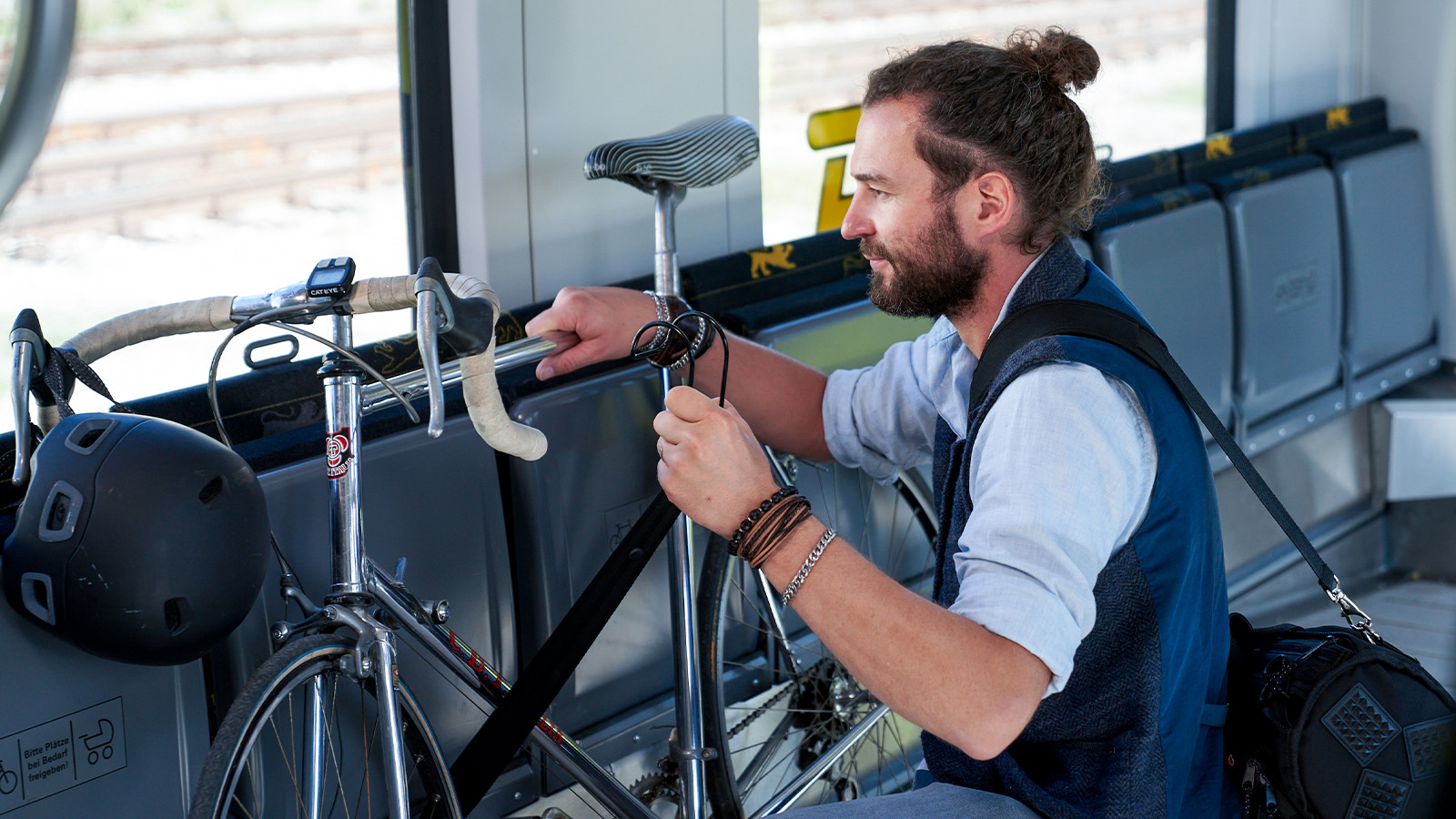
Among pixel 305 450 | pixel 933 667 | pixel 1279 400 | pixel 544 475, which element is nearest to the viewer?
pixel 933 667

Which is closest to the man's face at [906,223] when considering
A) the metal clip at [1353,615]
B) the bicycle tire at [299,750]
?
the metal clip at [1353,615]

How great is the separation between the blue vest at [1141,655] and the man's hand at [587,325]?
22.9 inches

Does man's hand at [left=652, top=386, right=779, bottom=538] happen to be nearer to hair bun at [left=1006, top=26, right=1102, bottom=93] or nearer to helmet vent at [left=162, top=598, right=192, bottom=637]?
helmet vent at [left=162, top=598, right=192, bottom=637]

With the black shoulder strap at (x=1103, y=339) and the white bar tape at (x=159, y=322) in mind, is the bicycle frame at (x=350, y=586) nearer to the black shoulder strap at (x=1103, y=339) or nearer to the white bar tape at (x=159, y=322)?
the white bar tape at (x=159, y=322)

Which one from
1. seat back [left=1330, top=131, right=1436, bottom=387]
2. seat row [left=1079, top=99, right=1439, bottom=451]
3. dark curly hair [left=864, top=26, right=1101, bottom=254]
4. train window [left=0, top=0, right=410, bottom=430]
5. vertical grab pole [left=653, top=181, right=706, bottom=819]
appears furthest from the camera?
seat back [left=1330, top=131, right=1436, bottom=387]

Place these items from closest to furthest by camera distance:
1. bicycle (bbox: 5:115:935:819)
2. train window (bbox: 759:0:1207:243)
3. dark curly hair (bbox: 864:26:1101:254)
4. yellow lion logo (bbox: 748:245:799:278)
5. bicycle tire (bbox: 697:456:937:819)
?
bicycle (bbox: 5:115:935:819) → dark curly hair (bbox: 864:26:1101:254) → bicycle tire (bbox: 697:456:937:819) → yellow lion logo (bbox: 748:245:799:278) → train window (bbox: 759:0:1207:243)

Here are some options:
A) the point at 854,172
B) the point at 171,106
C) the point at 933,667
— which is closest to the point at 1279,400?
the point at 854,172

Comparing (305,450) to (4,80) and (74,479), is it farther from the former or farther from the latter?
(4,80)

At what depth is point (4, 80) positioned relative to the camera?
134 centimetres

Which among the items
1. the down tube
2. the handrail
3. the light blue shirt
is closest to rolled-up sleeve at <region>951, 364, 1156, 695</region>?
the light blue shirt

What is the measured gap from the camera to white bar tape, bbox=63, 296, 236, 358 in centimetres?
140

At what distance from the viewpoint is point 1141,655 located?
1478 millimetres

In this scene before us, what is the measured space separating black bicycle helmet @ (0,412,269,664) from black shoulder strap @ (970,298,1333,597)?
919 mm

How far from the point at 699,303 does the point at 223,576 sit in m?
1.33
